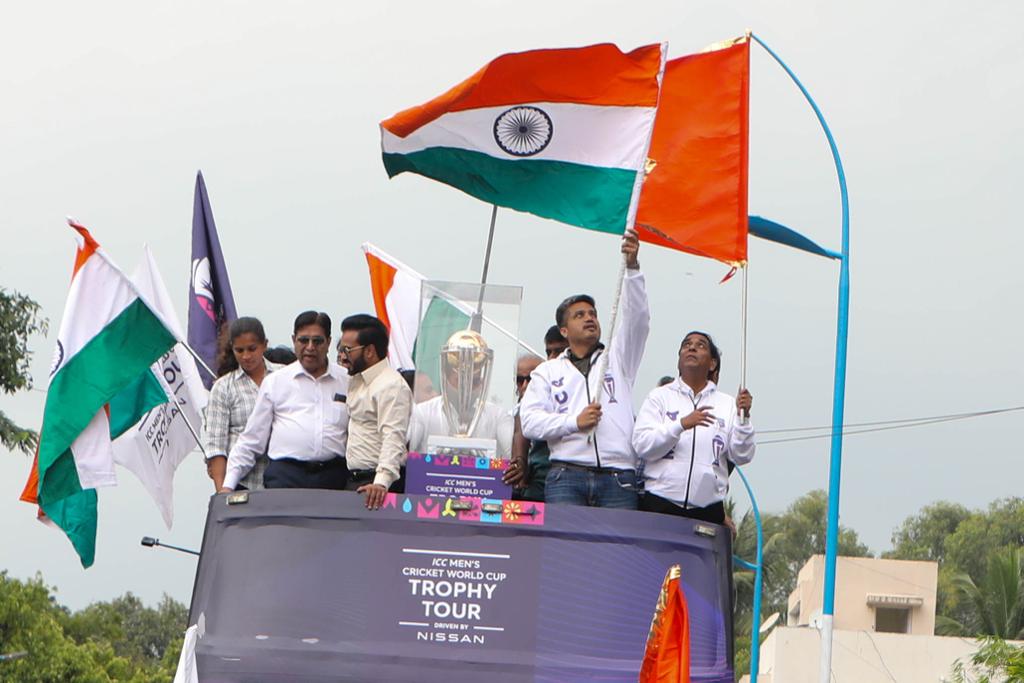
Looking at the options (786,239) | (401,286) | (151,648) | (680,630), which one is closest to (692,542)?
(680,630)

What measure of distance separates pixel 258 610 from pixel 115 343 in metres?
3.57

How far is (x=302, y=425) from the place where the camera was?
8297 mm

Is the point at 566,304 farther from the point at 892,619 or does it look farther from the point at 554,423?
the point at 892,619

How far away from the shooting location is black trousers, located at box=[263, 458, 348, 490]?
822 cm

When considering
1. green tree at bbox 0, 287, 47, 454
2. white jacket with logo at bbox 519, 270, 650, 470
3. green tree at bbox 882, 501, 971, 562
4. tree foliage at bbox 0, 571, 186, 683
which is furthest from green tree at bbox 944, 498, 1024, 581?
white jacket with logo at bbox 519, 270, 650, 470

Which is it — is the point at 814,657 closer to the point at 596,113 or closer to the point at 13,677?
the point at 13,677

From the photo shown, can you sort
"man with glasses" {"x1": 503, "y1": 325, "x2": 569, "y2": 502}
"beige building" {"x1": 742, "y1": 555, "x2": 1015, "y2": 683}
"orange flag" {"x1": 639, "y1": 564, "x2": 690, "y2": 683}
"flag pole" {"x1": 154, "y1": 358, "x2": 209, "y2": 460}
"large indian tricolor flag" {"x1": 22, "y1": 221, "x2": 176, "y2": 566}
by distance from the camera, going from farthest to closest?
"beige building" {"x1": 742, "y1": 555, "x2": 1015, "y2": 683}, "flag pole" {"x1": 154, "y1": 358, "x2": 209, "y2": 460}, "large indian tricolor flag" {"x1": 22, "y1": 221, "x2": 176, "y2": 566}, "man with glasses" {"x1": 503, "y1": 325, "x2": 569, "y2": 502}, "orange flag" {"x1": 639, "y1": 564, "x2": 690, "y2": 683}

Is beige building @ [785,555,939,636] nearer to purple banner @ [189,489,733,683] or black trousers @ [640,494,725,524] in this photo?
black trousers @ [640,494,725,524]

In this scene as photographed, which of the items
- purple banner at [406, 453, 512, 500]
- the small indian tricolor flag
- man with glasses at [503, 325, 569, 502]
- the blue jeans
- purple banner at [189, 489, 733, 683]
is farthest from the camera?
the small indian tricolor flag

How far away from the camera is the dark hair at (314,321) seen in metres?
8.60

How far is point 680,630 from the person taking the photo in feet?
23.2

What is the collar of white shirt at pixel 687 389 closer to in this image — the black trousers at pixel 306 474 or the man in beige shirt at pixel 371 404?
the man in beige shirt at pixel 371 404

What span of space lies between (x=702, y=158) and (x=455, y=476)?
117 inches

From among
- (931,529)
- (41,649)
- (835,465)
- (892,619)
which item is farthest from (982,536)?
(835,465)
